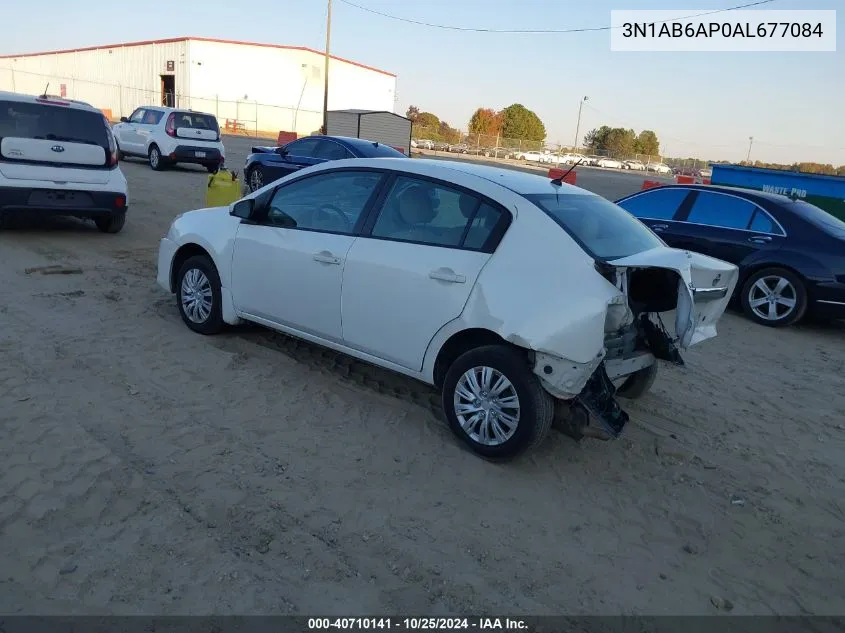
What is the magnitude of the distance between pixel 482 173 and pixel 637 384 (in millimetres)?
1880

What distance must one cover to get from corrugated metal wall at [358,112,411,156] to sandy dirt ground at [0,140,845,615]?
71.3ft

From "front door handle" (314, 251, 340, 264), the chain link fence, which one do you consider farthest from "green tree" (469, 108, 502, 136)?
"front door handle" (314, 251, 340, 264)

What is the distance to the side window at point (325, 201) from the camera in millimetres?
4766

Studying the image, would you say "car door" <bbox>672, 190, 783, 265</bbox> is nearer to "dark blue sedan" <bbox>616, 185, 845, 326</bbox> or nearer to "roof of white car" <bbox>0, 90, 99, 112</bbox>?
"dark blue sedan" <bbox>616, 185, 845, 326</bbox>

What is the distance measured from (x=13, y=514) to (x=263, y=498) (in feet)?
3.75

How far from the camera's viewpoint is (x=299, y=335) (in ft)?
16.4

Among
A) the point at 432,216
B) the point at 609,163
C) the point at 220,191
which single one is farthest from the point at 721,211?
the point at 609,163

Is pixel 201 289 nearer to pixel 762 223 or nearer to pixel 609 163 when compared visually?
pixel 762 223

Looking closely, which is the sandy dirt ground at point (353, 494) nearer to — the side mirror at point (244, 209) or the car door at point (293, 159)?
the side mirror at point (244, 209)

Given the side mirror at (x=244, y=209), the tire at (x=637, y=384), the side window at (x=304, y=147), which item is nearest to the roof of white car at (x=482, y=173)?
the side mirror at (x=244, y=209)

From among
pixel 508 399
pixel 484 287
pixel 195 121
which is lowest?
pixel 508 399

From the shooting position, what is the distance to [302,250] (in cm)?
488

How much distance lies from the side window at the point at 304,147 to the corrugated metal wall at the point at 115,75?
41520 millimetres

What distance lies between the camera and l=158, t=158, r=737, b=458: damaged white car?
3775mm
